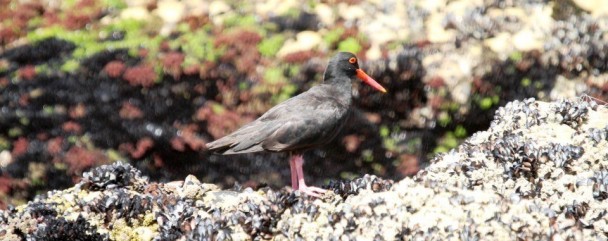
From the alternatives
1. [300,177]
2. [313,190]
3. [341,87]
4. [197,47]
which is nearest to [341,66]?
[341,87]

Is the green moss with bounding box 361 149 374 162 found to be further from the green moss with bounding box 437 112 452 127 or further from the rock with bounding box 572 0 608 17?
the rock with bounding box 572 0 608 17

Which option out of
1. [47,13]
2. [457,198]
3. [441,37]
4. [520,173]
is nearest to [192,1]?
[47,13]

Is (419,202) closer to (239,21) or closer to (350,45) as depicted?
(350,45)

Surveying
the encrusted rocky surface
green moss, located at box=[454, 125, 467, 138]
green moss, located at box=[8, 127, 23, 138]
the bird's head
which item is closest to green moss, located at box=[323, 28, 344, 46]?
green moss, located at box=[454, 125, 467, 138]

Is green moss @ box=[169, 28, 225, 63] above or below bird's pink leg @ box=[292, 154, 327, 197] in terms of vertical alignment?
above

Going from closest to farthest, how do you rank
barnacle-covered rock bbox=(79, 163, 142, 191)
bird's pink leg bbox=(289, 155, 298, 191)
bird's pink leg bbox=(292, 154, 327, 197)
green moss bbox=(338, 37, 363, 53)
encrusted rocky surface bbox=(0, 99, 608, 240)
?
encrusted rocky surface bbox=(0, 99, 608, 240), bird's pink leg bbox=(292, 154, 327, 197), barnacle-covered rock bbox=(79, 163, 142, 191), bird's pink leg bbox=(289, 155, 298, 191), green moss bbox=(338, 37, 363, 53)

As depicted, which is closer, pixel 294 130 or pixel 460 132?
pixel 294 130
